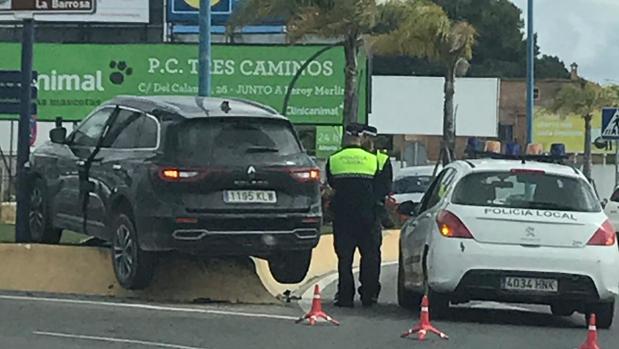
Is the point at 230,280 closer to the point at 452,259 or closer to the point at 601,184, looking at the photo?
the point at 452,259

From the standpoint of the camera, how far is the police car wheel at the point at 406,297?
1409 centimetres

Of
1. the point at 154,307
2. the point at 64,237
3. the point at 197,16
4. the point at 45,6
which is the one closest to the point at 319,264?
the point at 64,237

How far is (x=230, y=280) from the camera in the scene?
13773mm

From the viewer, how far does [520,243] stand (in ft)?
41.1

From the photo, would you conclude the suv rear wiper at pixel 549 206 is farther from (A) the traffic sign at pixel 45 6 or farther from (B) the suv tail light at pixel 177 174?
(A) the traffic sign at pixel 45 6

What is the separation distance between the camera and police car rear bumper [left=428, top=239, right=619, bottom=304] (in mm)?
12484

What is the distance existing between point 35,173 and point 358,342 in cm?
548

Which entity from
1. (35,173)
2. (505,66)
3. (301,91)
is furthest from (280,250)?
(505,66)

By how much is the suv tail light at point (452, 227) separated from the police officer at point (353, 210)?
128 centimetres

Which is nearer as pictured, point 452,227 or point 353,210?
point 452,227

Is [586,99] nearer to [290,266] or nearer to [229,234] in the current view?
[290,266]

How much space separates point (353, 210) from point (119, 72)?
78.4ft

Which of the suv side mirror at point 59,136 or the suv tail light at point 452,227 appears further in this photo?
the suv side mirror at point 59,136

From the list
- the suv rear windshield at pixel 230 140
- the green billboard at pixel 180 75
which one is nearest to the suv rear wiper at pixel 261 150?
the suv rear windshield at pixel 230 140
